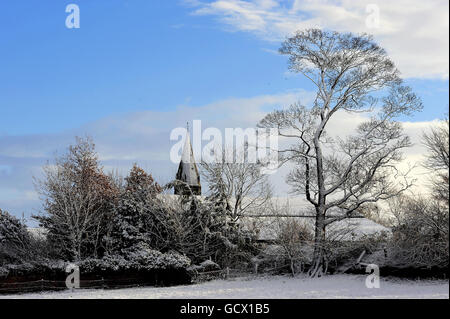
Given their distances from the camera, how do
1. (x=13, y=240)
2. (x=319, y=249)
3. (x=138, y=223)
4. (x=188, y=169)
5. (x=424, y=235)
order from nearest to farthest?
(x=424, y=235) → (x=319, y=249) → (x=138, y=223) → (x=13, y=240) → (x=188, y=169)

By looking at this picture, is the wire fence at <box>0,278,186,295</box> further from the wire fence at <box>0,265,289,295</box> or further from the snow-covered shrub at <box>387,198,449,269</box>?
the snow-covered shrub at <box>387,198,449,269</box>

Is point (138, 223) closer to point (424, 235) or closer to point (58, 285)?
point (58, 285)

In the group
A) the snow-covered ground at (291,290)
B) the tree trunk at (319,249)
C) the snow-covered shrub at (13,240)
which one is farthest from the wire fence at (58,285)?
the tree trunk at (319,249)

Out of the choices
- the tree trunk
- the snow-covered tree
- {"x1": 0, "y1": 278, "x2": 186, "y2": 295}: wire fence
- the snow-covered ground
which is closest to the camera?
the snow-covered ground

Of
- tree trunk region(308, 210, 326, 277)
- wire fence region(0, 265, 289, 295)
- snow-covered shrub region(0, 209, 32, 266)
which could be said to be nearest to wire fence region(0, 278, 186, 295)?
wire fence region(0, 265, 289, 295)

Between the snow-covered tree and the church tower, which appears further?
the church tower

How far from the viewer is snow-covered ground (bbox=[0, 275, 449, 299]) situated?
65.8ft

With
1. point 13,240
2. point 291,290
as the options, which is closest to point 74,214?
point 13,240

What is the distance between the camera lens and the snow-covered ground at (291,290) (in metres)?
20.0

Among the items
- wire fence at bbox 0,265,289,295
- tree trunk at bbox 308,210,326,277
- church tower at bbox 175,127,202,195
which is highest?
church tower at bbox 175,127,202,195

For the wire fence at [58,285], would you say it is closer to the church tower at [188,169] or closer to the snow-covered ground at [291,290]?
the snow-covered ground at [291,290]

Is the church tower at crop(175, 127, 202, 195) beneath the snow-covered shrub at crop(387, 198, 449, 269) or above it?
above

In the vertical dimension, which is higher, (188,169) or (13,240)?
(188,169)

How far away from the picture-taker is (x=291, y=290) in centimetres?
2177
